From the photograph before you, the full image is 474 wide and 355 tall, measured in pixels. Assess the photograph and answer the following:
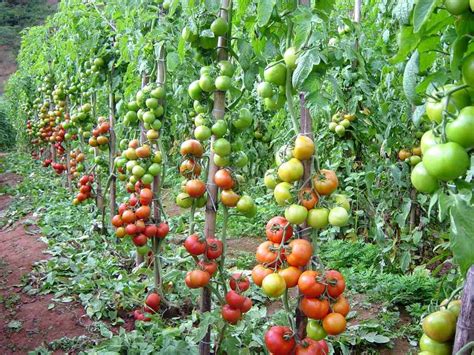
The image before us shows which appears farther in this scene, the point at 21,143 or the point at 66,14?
the point at 21,143

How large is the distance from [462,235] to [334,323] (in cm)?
74

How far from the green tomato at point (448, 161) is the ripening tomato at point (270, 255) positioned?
80 centimetres

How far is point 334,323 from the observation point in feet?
4.47

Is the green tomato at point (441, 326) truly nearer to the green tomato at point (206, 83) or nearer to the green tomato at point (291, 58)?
the green tomato at point (291, 58)

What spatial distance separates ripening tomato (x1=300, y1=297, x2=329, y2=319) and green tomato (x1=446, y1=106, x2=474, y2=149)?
Result: 79 centimetres

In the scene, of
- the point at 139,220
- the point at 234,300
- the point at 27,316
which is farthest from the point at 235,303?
the point at 27,316

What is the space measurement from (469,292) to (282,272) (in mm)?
589

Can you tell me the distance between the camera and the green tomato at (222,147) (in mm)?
2072

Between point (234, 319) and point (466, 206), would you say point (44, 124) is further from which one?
point (466, 206)

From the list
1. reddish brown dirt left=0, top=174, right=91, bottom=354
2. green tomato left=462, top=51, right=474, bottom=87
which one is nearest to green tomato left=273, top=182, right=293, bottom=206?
green tomato left=462, top=51, right=474, bottom=87

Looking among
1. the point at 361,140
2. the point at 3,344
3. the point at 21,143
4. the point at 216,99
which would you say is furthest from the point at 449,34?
the point at 21,143

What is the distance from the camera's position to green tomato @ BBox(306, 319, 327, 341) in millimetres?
1429

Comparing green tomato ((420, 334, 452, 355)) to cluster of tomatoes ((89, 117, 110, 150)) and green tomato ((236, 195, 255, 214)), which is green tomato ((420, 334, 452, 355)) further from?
cluster of tomatoes ((89, 117, 110, 150))

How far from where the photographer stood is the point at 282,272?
1437mm
